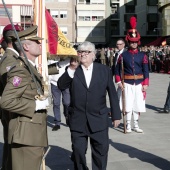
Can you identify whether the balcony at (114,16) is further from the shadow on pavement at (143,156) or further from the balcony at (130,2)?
the shadow on pavement at (143,156)

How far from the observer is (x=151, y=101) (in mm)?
13188

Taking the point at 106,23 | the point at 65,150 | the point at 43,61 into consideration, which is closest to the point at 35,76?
the point at 43,61

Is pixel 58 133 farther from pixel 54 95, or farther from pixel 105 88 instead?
pixel 105 88

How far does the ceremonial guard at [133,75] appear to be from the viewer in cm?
802

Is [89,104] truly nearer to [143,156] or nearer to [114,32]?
[143,156]

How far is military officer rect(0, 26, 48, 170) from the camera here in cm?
355

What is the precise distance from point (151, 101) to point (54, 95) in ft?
17.4

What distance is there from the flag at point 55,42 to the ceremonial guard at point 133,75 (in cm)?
204

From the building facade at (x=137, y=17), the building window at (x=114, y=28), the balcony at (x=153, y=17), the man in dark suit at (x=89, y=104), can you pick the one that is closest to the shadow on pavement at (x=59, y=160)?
the man in dark suit at (x=89, y=104)

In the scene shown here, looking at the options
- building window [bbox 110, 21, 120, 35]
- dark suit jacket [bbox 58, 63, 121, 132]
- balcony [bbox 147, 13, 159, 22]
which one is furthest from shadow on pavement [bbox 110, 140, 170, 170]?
building window [bbox 110, 21, 120, 35]

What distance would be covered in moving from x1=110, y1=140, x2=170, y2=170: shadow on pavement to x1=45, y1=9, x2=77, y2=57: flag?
6.25ft

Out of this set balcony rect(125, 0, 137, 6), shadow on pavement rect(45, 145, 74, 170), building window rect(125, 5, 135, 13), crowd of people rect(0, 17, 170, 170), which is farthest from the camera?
building window rect(125, 5, 135, 13)

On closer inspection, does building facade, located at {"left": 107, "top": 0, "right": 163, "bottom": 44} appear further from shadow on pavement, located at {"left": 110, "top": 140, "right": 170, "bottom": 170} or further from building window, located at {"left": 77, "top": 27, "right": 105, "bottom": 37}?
shadow on pavement, located at {"left": 110, "top": 140, "right": 170, "bottom": 170}

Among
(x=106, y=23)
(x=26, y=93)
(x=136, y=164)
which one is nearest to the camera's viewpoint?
(x=26, y=93)
